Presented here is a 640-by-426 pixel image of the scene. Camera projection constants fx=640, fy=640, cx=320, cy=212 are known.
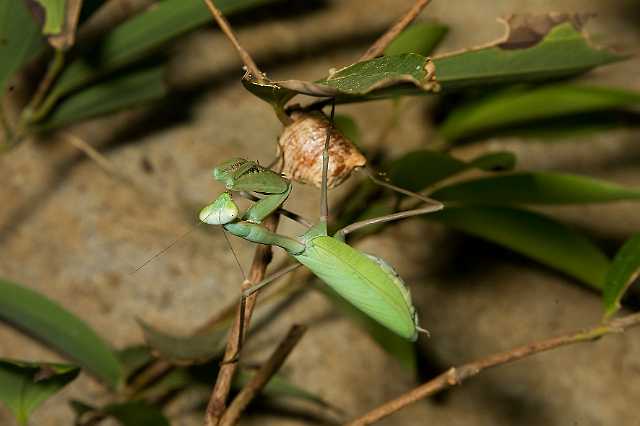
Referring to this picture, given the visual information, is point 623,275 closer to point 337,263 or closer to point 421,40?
point 337,263

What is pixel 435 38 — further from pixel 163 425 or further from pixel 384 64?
pixel 163 425

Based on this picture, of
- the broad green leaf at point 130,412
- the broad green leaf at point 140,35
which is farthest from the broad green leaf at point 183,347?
the broad green leaf at point 140,35

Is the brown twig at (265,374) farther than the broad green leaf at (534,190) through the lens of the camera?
No

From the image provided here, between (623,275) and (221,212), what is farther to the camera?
(623,275)

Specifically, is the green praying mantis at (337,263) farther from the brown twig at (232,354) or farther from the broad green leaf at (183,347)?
the broad green leaf at (183,347)

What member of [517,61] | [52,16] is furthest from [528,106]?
[52,16]

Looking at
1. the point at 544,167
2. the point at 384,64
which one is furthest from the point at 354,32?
the point at 384,64
